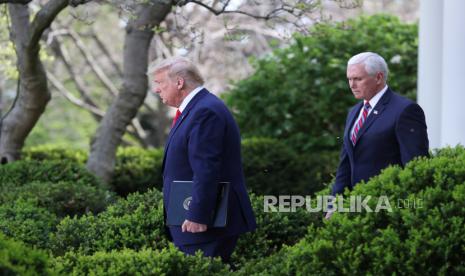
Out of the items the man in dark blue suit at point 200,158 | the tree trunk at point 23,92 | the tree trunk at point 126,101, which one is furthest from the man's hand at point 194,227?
the tree trunk at point 126,101

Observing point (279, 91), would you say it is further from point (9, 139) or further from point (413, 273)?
point (413, 273)

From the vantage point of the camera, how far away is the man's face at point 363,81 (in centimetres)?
529

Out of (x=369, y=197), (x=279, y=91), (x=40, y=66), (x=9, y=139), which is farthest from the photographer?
(x=279, y=91)

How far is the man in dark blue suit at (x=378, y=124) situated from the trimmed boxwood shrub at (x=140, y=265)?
128 cm

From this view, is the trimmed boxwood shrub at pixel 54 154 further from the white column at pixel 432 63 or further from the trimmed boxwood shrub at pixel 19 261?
the trimmed boxwood shrub at pixel 19 261

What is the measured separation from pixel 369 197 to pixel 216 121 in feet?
3.40

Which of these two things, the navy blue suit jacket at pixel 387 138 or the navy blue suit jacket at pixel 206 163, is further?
the navy blue suit jacket at pixel 387 138

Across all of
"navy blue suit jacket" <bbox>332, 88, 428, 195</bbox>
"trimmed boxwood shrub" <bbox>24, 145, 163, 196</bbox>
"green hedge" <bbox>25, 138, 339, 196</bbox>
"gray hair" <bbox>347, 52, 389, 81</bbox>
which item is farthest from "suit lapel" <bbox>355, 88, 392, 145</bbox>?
"trimmed boxwood shrub" <bbox>24, 145, 163, 196</bbox>

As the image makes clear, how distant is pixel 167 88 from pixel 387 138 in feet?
4.45

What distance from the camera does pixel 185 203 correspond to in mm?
4992

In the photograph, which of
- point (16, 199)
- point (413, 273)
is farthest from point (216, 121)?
point (16, 199)

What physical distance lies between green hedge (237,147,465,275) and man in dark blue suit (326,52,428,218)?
0.63m

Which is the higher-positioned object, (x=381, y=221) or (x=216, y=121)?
(x=216, y=121)

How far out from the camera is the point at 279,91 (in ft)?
40.7
